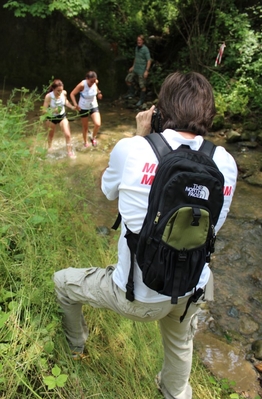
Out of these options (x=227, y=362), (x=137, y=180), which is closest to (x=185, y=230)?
(x=137, y=180)

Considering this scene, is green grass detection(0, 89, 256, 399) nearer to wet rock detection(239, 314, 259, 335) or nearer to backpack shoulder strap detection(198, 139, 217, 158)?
wet rock detection(239, 314, 259, 335)

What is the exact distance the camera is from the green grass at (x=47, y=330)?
1.87m

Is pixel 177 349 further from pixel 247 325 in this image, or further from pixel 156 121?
pixel 247 325

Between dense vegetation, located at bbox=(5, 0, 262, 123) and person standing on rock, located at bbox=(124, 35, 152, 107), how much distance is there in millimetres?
524

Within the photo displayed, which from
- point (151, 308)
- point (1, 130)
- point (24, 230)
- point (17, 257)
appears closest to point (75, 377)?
point (151, 308)

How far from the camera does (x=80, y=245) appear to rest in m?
3.31

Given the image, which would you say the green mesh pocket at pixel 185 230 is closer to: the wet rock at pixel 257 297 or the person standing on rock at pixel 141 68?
the wet rock at pixel 257 297

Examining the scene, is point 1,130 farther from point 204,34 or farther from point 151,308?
point 204,34

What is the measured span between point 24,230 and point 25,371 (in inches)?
37.0

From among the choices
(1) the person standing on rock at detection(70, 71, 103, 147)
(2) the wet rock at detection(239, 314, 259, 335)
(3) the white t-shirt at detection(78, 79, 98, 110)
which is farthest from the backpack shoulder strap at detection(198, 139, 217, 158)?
(3) the white t-shirt at detection(78, 79, 98, 110)

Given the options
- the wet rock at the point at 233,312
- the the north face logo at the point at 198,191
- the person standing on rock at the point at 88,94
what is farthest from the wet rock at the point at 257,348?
the person standing on rock at the point at 88,94

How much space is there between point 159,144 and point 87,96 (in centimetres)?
533

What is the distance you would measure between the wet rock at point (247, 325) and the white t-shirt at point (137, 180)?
6.69 ft

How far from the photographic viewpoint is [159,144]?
1.54 metres
